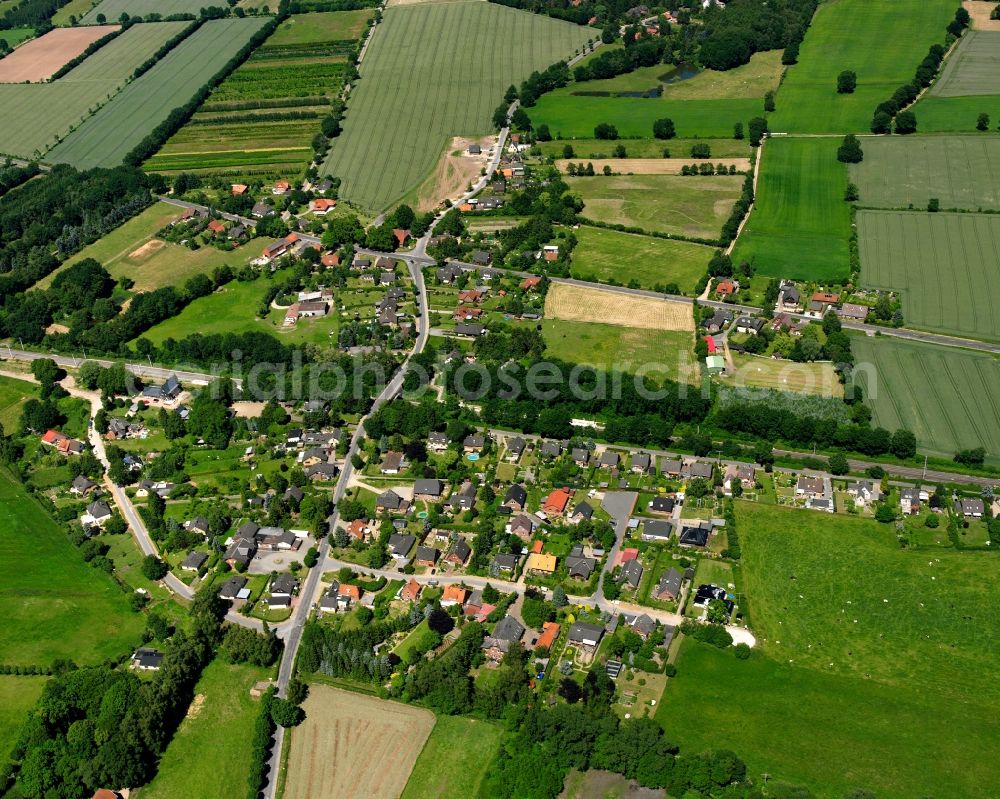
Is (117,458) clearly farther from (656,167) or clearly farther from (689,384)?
(656,167)

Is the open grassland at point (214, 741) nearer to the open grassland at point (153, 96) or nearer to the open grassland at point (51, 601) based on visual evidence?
the open grassland at point (51, 601)

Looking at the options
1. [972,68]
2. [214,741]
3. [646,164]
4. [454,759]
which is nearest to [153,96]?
[646,164]

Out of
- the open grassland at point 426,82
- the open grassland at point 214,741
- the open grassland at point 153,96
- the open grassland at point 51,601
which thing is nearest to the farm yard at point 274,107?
the open grassland at point 153,96

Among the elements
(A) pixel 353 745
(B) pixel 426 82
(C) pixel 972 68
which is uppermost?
(C) pixel 972 68

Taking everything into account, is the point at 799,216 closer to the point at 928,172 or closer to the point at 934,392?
the point at 928,172

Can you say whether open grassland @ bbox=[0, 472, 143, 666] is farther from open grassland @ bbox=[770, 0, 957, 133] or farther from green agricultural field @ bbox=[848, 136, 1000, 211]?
open grassland @ bbox=[770, 0, 957, 133]
